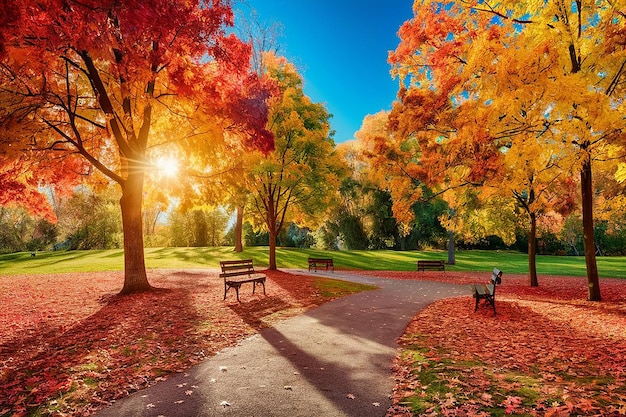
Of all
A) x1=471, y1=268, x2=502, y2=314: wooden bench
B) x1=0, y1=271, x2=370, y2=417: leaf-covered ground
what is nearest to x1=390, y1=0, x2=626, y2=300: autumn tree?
x1=471, y1=268, x2=502, y2=314: wooden bench

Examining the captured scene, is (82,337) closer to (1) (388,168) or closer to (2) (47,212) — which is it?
(2) (47,212)

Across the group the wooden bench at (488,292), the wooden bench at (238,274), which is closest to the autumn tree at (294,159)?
the wooden bench at (238,274)

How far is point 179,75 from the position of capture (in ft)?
36.0

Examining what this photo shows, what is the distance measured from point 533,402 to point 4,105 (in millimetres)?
13123

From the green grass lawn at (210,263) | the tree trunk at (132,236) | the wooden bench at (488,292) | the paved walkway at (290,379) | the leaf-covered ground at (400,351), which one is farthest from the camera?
the green grass lawn at (210,263)

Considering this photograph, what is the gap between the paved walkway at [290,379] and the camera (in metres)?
4.13

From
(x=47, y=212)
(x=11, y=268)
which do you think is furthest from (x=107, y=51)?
(x=11, y=268)

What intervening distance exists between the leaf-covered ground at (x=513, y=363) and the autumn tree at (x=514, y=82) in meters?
4.69

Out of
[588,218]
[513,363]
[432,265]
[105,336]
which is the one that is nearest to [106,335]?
[105,336]

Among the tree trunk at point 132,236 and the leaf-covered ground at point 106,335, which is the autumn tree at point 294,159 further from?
the leaf-covered ground at point 106,335

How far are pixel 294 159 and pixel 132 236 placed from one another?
9.64 meters

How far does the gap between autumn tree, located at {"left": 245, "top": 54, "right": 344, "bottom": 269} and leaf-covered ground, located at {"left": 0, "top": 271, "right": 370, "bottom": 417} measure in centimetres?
701

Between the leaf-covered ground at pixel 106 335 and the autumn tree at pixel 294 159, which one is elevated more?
the autumn tree at pixel 294 159

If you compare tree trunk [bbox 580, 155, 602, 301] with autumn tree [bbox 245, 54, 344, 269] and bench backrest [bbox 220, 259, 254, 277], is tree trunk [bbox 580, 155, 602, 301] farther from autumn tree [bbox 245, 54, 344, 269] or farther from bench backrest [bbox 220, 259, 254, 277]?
bench backrest [bbox 220, 259, 254, 277]
